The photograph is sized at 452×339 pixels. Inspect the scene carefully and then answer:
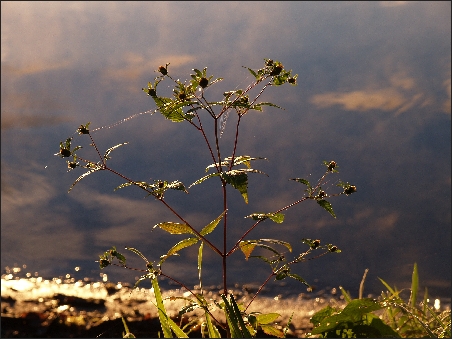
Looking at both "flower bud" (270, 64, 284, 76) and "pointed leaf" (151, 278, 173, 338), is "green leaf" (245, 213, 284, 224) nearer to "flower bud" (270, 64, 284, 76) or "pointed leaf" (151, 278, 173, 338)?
"flower bud" (270, 64, 284, 76)

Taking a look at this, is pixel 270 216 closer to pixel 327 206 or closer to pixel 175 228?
pixel 327 206

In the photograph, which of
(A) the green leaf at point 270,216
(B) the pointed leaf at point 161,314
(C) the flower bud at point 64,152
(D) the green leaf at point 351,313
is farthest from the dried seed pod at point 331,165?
(C) the flower bud at point 64,152

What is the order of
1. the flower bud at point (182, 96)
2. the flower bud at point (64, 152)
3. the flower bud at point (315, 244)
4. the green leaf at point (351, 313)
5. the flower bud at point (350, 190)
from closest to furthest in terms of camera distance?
the flower bud at point (182, 96), the flower bud at point (64, 152), the flower bud at point (350, 190), the flower bud at point (315, 244), the green leaf at point (351, 313)

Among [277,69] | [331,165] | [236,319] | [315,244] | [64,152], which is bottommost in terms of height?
[236,319]

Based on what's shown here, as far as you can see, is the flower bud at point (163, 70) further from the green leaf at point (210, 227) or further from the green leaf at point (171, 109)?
the green leaf at point (210, 227)

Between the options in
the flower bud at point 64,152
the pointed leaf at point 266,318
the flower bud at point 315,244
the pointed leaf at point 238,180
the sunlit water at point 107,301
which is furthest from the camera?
the sunlit water at point 107,301

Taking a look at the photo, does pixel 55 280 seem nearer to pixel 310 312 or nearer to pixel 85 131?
pixel 310 312

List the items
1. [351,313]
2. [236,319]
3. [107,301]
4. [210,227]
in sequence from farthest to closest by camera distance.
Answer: [107,301], [351,313], [210,227], [236,319]

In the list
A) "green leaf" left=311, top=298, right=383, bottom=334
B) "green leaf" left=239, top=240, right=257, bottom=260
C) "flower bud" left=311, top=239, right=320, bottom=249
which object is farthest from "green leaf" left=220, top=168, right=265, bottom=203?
"green leaf" left=311, top=298, right=383, bottom=334

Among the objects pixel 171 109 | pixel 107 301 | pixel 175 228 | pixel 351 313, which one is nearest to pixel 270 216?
pixel 175 228
